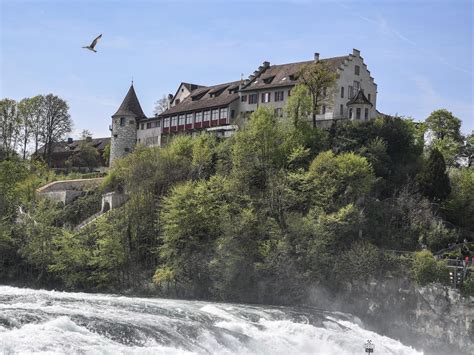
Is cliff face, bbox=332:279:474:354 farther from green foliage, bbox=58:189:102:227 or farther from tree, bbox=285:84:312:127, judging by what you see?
green foliage, bbox=58:189:102:227

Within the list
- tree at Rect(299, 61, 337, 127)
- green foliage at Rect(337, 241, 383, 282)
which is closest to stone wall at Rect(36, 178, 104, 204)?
tree at Rect(299, 61, 337, 127)

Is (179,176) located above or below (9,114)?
below

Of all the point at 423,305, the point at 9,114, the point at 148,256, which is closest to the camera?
the point at 423,305

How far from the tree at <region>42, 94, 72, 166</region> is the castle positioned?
963 cm

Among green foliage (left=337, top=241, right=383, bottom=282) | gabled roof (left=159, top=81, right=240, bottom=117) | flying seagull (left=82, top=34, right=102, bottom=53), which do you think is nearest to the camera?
flying seagull (left=82, top=34, right=102, bottom=53)

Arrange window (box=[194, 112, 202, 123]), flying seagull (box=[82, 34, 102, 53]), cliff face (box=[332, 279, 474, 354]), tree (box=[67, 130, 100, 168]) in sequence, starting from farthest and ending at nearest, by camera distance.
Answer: tree (box=[67, 130, 100, 168]) < window (box=[194, 112, 202, 123]) < cliff face (box=[332, 279, 474, 354]) < flying seagull (box=[82, 34, 102, 53])

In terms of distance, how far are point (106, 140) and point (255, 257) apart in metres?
71.3

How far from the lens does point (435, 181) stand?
59281mm

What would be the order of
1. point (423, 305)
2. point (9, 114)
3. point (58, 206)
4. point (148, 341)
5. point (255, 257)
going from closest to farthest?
point (148, 341) < point (423, 305) < point (255, 257) < point (58, 206) < point (9, 114)

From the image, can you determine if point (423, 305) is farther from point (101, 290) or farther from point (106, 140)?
point (106, 140)

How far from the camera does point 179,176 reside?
66.9 metres

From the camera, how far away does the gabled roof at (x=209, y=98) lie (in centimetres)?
8299

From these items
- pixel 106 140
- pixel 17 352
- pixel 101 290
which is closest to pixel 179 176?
pixel 101 290

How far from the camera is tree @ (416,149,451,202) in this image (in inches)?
2329
